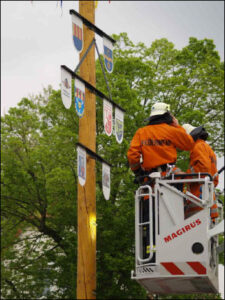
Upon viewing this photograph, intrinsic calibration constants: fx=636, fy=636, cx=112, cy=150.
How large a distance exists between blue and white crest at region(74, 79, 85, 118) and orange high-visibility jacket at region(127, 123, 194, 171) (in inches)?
93.8

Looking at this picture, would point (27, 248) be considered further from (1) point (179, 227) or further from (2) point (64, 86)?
(1) point (179, 227)

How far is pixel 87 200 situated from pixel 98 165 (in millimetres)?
9801

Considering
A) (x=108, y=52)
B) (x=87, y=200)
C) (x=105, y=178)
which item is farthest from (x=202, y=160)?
(x=108, y=52)

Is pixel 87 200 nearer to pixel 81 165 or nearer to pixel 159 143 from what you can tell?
pixel 81 165

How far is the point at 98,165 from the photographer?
19047 millimetres

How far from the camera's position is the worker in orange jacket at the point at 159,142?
6938 millimetres

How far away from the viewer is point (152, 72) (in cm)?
2039

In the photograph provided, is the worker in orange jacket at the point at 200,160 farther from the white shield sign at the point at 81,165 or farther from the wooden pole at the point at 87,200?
the wooden pole at the point at 87,200

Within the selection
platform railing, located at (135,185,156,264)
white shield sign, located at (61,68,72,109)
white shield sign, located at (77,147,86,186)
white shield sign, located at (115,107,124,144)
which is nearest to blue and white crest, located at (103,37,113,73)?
white shield sign, located at (115,107,124,144)

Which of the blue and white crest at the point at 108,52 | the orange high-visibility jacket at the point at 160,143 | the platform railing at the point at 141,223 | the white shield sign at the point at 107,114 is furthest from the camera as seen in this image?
the blue and white crest at the point at 108,52

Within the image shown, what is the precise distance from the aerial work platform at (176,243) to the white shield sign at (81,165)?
2.17 meters

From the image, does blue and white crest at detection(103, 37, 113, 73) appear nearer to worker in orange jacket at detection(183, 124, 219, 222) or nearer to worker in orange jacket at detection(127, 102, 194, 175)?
worker in orange jacket at detection(183, 124, 219, 222)

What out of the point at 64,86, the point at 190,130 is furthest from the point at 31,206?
the point at 190,130

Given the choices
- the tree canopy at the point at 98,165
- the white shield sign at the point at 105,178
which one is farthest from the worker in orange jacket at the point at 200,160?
the tree canopy at the point at 98,165
